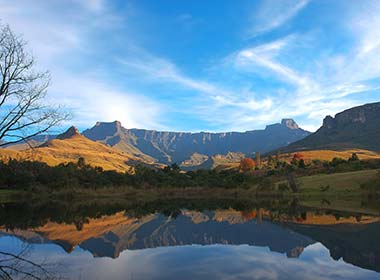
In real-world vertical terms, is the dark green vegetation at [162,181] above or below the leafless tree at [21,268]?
above

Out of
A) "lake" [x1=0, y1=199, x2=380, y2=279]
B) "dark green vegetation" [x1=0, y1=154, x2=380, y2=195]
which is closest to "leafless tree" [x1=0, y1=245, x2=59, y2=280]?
"lake" [x1=0, y1=199, x2=380, y2=279]

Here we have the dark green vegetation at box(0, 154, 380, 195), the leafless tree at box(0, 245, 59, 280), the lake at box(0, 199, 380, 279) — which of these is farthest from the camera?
the dark green vegetation at box(0, 154, 380, 195)

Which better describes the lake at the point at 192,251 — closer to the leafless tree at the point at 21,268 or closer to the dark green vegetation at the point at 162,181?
the leafless tree at the point at 21,268

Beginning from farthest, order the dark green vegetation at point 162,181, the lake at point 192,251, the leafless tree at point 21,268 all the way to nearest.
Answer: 1. the dark green vegetation at point 162,181
2. the lake at point 192,251
3. the leafless tree at point 21,268

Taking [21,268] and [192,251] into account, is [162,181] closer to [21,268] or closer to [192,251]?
[192,251]

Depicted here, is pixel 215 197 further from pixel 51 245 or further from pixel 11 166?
pixel 51 245

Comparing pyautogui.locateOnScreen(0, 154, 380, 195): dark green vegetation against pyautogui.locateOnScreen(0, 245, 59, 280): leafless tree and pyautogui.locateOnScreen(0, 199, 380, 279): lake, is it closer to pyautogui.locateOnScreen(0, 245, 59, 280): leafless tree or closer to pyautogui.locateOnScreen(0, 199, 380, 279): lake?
pyautogui.locateOnScreen(0, 199, 380, 279): lake

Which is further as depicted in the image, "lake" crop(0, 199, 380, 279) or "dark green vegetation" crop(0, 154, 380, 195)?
"dark green vegetation" crop(0, 154, 380, 195)

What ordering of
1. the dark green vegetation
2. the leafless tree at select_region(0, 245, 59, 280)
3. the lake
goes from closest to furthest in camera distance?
the leafless tree at select_region(0, 245, 59, 280)
the lake
the dark green vegetation

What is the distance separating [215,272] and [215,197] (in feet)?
236

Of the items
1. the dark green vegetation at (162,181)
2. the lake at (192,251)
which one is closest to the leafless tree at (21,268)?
the lake at (192,251)

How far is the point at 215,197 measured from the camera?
84.3 meters

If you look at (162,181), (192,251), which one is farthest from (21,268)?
(162,181)

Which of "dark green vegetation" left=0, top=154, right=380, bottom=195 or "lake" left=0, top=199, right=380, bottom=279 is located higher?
"dark green vegetation" left=0, top=154, right=380, bottom=195
